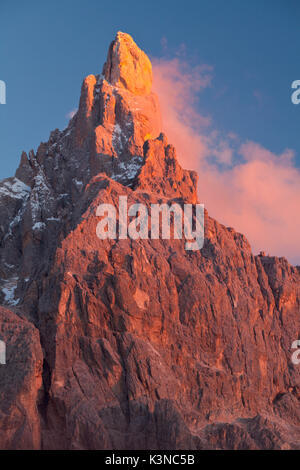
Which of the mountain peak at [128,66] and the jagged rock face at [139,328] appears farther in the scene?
the mountain peak at [128,66]

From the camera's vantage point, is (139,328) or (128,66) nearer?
(139,328)

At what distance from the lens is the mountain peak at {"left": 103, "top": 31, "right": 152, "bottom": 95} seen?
109 metres

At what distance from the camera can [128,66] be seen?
110000 millimetres

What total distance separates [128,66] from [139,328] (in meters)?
58.8

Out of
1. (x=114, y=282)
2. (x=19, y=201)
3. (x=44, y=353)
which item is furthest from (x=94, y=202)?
(x=19, y=201)

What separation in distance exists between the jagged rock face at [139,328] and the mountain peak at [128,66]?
13.6 meters

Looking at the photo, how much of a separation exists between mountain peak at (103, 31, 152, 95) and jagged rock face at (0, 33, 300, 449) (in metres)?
13.6

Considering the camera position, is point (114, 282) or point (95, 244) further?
point (95, 244)

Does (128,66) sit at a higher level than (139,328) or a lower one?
higher

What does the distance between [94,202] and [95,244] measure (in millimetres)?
7076

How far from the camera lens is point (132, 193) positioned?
8125 centimetres

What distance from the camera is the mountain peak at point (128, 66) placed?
10875cm

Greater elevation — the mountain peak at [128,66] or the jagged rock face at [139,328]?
the mountain peak at [128,66]
